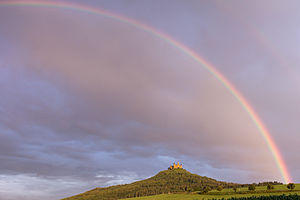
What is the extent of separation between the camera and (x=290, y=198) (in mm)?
78750

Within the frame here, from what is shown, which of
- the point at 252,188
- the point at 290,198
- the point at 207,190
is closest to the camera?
the point at 290,198

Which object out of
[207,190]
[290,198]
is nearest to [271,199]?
[290,198]

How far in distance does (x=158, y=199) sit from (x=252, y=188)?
62.9 metres

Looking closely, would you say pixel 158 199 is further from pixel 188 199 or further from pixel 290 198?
pixel 290 198

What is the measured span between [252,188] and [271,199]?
61.0 metres

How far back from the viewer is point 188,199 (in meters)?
142

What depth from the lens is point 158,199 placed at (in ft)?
553

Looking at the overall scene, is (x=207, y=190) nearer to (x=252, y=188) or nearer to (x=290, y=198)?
(x=252, y=188)

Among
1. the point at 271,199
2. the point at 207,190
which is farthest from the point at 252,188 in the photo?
the point at 271,199

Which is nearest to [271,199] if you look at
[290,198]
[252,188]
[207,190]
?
[290,198]

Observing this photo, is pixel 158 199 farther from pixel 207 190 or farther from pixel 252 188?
pixel 252 188

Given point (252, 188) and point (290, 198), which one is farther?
point (252, 188)

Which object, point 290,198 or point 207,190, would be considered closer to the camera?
point 290,198

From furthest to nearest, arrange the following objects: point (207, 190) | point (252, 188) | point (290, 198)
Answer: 1. point (207, 190)
2. point (252, 188)
3. point (290, 198)
